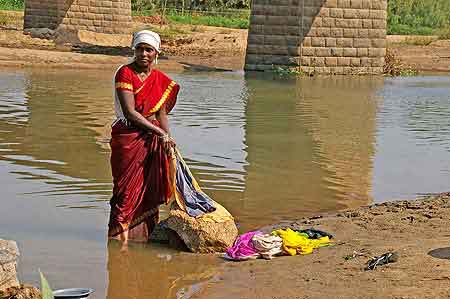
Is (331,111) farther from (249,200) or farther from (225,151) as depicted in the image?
(249,200)

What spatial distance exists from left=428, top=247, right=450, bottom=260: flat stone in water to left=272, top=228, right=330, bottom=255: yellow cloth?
94 cm

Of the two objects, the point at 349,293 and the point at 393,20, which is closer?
the point at 349,293

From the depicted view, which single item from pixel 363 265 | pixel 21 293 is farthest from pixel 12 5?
pixel 21 293

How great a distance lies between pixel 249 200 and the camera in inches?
324

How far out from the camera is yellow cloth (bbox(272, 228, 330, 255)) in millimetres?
6117

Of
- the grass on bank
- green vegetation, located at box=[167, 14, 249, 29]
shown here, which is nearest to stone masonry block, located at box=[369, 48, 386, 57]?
green vegetation, located at box=[167, 14, 249, 29]

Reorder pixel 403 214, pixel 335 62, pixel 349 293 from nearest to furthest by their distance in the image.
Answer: pixel 349 293 → pixel 403 214 → pixel 335 62

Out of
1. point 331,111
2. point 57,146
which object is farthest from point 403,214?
point 331,111

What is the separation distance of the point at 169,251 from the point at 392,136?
23.0 feet

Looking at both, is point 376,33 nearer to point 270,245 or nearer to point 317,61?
point 317,61

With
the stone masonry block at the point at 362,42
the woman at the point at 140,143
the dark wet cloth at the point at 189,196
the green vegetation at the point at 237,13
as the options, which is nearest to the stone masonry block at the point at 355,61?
the stone masonry block at the point at 362,42

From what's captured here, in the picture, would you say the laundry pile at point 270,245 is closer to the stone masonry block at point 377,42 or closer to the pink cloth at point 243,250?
the pink cloth at point 243,250

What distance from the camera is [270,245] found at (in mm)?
6055

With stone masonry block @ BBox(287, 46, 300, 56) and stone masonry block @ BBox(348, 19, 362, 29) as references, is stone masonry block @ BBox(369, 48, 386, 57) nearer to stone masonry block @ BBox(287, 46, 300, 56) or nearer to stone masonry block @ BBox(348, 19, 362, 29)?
stone masonry block @ BBox(348, 19, 362, 29)
